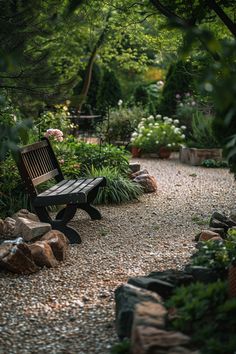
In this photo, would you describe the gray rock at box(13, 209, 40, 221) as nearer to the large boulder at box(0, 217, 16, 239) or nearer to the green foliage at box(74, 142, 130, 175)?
the large boulder at box(0, 217, 16, 239)

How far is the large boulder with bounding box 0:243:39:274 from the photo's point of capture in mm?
4746

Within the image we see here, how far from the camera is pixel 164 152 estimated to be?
1320 centimetres

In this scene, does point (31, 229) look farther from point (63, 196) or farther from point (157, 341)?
point (157, 341)

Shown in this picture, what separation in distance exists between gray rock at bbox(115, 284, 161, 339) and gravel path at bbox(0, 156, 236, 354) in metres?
0.14

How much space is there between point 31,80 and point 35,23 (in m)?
0.72

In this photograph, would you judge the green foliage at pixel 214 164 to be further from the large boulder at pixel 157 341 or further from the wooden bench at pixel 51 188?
the large boulder at pixel 157 341

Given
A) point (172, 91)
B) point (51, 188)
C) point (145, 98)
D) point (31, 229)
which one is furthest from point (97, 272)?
point (145, 98)

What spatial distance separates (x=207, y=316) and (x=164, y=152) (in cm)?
1018

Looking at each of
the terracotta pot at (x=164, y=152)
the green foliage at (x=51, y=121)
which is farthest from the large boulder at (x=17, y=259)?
the terracotta pot at (x=164, y=152)

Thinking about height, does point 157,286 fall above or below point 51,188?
below

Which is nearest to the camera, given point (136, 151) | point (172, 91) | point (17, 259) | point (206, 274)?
point (206, 274)

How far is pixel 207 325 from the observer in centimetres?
300

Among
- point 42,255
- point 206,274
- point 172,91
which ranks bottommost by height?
point 42,255

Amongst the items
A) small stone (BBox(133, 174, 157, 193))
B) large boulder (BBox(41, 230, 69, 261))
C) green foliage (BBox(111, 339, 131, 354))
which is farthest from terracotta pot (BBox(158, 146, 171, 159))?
green foliage (BBox(111, 339, 131, 354))
